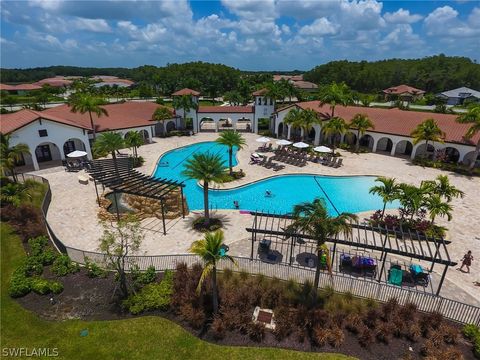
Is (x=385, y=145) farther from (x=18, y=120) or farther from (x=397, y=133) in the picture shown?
(x=18, y=120)

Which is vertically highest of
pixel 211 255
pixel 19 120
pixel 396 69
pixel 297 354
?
pixel 396 69

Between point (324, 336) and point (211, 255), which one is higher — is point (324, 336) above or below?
below

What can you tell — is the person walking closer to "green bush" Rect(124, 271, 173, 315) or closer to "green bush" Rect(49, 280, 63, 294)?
"green bush" Rect(124, 271, 173, 315)

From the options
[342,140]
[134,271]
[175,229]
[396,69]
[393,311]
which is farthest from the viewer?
[396,69]

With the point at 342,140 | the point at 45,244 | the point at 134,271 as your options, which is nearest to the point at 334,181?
the point at 342,140

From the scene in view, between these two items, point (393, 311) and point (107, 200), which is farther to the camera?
point (107, 200)

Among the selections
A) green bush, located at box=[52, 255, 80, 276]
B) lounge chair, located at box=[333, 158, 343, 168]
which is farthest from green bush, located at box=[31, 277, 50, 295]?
lounge chair, located at box=[333, 158, 343, 168]

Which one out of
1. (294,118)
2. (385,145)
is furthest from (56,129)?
(385,145)

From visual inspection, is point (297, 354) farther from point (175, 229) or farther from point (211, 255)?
point (175, 229)
